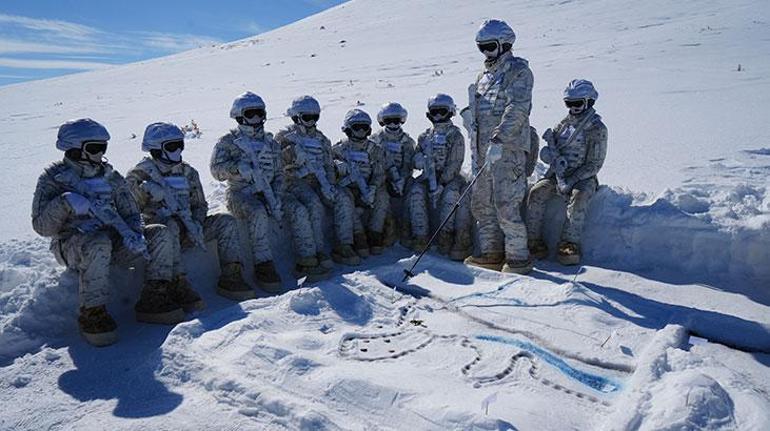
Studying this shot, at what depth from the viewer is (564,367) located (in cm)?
359

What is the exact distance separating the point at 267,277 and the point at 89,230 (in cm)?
159

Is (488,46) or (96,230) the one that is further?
(488,46)

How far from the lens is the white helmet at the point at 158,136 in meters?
4.85

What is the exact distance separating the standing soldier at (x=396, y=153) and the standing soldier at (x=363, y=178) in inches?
4.4

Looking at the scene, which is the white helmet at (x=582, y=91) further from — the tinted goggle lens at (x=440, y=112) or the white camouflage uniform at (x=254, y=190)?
the white camouflage uniform at (x=254, y=190)

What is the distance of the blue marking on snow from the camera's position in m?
3.37

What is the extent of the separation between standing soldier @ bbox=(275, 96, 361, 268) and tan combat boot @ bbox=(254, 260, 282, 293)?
0.65 metres

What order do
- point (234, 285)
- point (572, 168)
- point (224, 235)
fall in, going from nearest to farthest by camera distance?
point (234, 285) → point (224, 235) → point (572, 168)

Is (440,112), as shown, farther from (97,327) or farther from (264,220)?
(97,327)

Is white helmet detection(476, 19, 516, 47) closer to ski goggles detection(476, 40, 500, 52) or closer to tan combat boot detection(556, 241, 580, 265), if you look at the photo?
ski goggles detection(476, 40, 500, 52)

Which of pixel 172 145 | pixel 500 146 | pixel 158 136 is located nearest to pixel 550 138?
pixel 500 146

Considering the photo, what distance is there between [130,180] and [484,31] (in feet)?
11.0

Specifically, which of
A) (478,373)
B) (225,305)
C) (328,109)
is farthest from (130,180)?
(328,109)

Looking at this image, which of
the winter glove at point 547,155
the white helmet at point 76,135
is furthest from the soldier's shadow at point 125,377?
the winter glove at point 547,155
